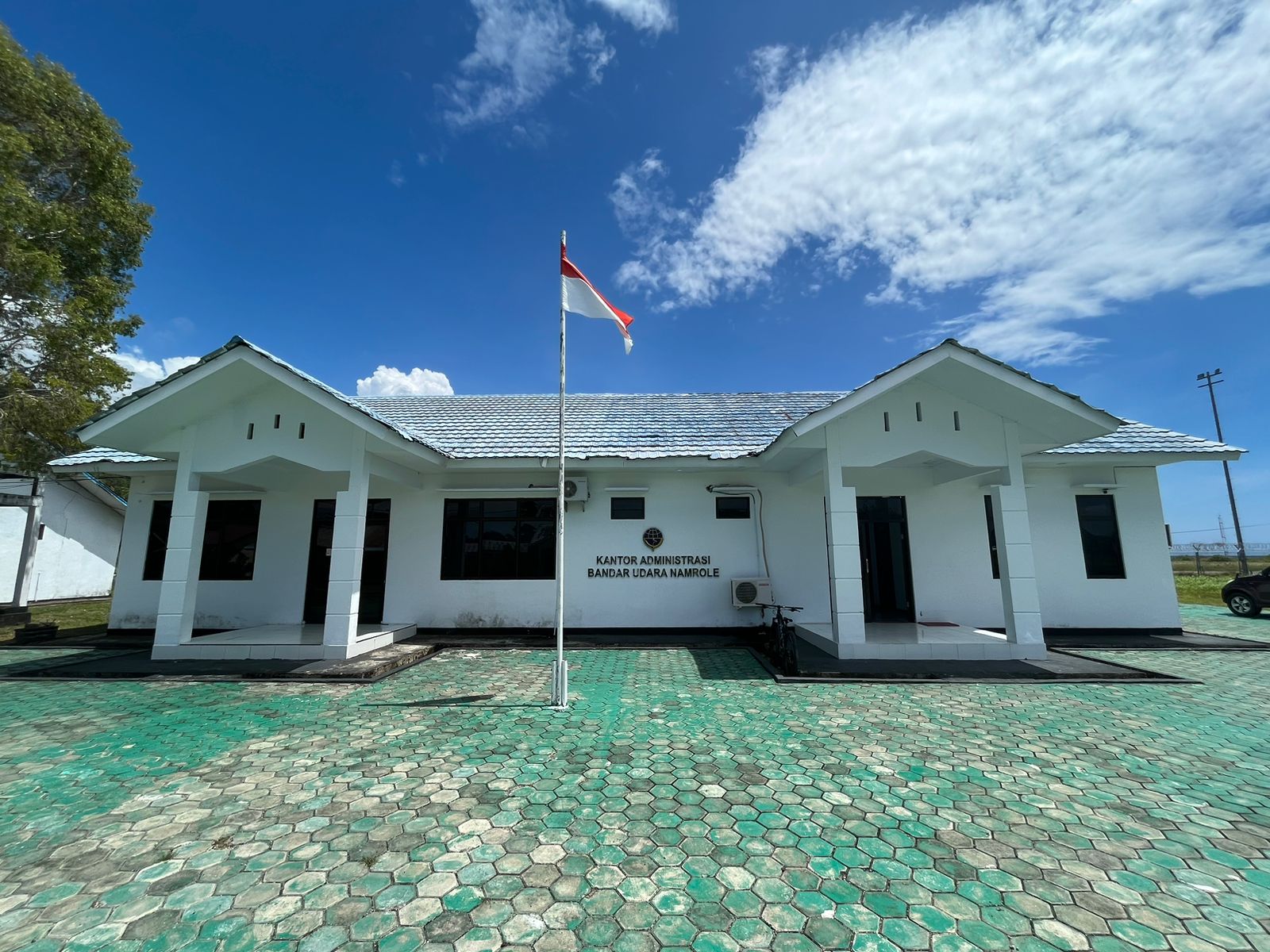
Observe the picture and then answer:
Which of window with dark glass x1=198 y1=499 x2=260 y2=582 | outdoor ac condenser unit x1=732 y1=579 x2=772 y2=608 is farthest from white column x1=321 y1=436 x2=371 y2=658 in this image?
outdoor ac condenser unit x1=732 y1=579 x2=772 y2=608

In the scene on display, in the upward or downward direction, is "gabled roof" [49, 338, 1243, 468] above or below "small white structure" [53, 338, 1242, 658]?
above

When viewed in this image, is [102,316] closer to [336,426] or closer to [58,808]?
[336,426]

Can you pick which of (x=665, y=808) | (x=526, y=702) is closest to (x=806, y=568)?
(x=526, y=702)

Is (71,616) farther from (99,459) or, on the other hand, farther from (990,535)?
(990,535)

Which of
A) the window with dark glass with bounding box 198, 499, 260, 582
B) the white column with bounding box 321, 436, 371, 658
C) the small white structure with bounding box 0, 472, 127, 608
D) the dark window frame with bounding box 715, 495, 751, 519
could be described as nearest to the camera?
the white column with bounding box 321, 436, 371, 658

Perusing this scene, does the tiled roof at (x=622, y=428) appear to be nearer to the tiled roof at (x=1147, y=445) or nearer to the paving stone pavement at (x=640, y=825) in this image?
the tiled roof at (x=1147, y=445)

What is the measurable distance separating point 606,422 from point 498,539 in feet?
12.4

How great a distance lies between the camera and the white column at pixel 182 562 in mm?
8266

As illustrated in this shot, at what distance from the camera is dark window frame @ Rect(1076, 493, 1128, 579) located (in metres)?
10.4

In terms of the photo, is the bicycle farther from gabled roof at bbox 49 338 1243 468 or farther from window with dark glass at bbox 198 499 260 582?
window with dark glass at bbox 198 499 260 582

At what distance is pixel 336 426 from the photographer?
27.6 feet

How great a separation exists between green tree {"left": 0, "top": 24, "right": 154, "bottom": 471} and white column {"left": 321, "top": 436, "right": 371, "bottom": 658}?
30.9 ft

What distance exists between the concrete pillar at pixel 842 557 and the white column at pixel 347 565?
7429mm

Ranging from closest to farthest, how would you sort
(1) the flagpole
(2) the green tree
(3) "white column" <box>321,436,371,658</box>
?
(1) the flagpole, (3) "white column" <box>321,436,371,658</box>, (2) the green tree
